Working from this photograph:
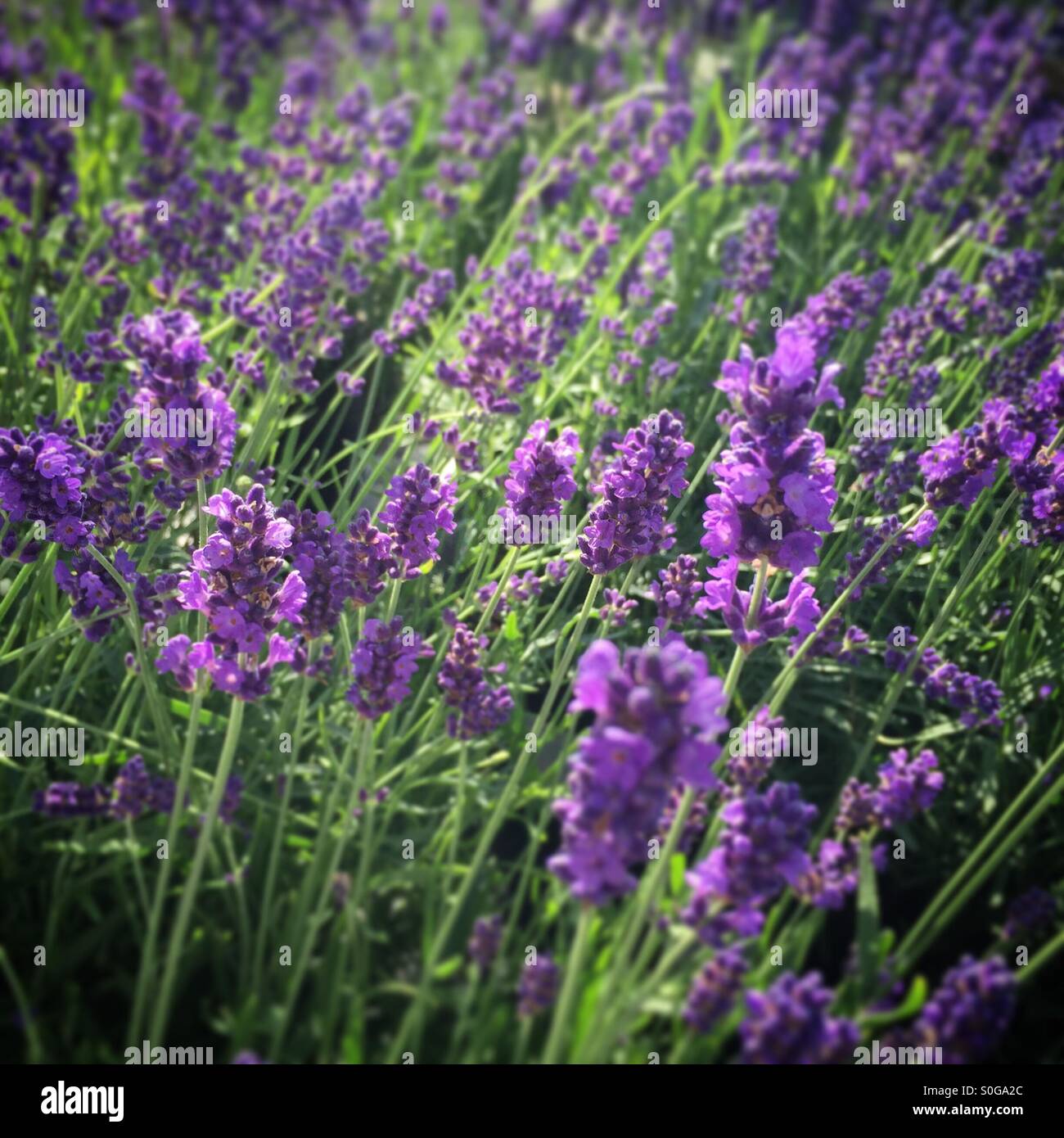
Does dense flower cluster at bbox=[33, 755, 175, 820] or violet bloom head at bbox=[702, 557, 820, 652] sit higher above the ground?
violet bloom head at bbox=[702, 557, 820, 652]

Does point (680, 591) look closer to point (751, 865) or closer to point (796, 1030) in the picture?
point (751, 865)

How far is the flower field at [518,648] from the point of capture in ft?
6.28

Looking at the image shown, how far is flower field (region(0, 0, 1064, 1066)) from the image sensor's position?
1914 millimetres

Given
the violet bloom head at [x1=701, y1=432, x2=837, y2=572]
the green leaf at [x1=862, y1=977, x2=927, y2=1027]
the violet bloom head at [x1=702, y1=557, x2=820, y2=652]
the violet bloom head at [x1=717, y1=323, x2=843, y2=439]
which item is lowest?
the green leaf at [x1=862, y1=977, x2=927, y2=1027]

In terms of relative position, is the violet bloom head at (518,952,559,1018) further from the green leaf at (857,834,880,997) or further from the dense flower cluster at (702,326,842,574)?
the dense flower cluster at (702,326,842,574)

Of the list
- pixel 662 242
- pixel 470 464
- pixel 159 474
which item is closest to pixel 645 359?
pixel 662 242

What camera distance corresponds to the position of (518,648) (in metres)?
2.78

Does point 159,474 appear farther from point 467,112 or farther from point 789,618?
point 467,112

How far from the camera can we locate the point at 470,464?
295cm

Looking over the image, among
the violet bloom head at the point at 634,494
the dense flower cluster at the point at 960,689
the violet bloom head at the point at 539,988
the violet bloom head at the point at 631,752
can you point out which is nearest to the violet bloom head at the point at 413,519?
the violet bloom head at the point at 634,494

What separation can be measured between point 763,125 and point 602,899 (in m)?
5.09

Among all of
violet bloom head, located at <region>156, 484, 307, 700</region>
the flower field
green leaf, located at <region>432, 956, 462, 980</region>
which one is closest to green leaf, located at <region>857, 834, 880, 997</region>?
the flower field

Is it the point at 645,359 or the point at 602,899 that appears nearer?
the point at 602,899
